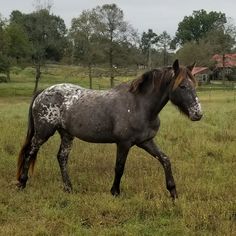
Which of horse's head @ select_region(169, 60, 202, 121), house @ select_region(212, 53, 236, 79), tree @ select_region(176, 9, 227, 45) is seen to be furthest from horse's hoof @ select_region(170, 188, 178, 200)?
tree @ select_region(176, 9, 227, 45)

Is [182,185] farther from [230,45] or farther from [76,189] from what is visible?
[230,45]

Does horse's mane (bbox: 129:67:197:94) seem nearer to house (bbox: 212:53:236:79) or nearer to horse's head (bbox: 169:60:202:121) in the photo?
horse's head (bbox: 169:60:202:121)

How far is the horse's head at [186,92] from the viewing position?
22.0 feet

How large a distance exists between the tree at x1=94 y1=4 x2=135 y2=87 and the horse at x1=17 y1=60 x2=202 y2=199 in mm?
47770

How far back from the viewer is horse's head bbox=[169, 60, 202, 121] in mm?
6693

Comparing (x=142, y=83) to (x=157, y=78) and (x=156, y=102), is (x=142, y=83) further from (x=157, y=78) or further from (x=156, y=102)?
(x=156, y=102)

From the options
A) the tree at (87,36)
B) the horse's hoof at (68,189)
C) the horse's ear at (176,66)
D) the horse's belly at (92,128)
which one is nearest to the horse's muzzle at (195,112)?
the horse's ear at (176,66)

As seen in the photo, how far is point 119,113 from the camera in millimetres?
7191

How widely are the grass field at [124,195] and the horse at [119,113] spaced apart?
412 mm

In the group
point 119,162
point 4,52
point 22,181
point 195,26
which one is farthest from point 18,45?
point 195,26

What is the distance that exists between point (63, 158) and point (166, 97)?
7.22 ft

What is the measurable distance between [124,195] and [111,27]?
51.2 metres

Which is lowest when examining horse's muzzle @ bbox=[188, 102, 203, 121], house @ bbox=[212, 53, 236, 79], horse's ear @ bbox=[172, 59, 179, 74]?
house @ bbox=[212, 53, 236, 79]

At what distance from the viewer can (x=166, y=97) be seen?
7199mm
